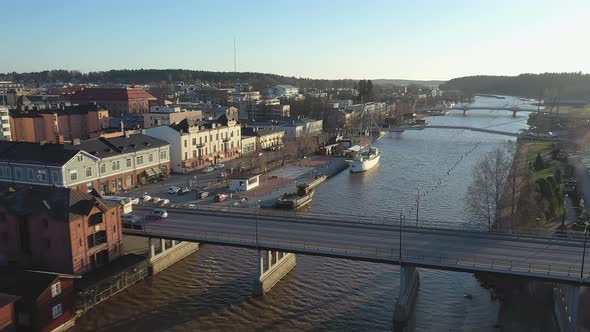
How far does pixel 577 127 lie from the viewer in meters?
82.3

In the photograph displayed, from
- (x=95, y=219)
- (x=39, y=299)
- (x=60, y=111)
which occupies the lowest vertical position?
(x=39, y=299)

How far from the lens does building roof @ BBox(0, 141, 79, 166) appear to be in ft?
118

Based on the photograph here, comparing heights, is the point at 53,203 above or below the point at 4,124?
→ below

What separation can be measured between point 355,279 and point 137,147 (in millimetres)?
25666

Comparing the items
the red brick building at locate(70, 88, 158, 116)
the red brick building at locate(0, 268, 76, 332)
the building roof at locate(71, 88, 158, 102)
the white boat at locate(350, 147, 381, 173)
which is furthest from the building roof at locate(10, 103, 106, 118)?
the red brick building at locate(0, 268, 76, 332)

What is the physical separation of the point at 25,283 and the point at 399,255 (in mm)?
15487

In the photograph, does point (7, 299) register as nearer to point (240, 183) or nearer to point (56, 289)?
point (56, 289)

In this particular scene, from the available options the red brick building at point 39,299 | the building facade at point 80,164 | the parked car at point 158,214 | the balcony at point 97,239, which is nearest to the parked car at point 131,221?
the parked car at point 158,214

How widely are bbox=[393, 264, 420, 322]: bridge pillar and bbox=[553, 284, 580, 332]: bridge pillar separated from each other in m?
5.90

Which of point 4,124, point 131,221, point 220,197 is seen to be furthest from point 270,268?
point 4,124

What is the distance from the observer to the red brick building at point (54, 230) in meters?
23.3

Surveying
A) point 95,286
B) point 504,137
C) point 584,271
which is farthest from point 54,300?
point 504,137

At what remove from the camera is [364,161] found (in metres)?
55.9

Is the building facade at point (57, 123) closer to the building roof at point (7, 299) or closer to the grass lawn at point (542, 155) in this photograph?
the building roof at point (7, 299)
